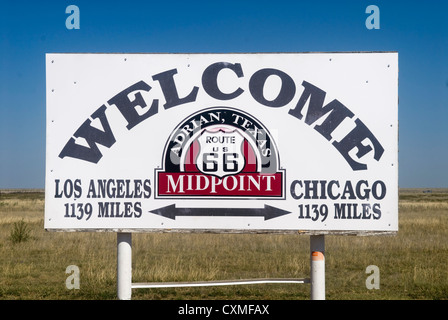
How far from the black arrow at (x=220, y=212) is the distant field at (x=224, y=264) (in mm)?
2783

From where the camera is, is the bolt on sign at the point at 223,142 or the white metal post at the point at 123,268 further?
the white metal post at the point at 123,268

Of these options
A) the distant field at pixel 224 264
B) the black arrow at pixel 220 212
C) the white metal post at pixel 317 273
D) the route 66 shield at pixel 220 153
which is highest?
the route 66 shield at pixel 220 153

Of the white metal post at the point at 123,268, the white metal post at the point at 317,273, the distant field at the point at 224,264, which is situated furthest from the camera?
the distant field at the point at 224,264

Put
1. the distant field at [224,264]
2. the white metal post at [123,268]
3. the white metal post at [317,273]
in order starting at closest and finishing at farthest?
1. the white metal post at [317,273]
2. the white metal post at [123,268]
3. the distant field at [224,264]

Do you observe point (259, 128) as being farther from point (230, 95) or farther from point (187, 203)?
point (187, 203)

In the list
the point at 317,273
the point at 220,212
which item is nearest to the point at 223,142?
the point at 220,212

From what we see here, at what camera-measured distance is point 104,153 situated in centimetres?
605

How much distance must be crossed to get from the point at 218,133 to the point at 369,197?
76.1 inches

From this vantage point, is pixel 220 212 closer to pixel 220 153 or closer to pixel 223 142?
pixel 220 153

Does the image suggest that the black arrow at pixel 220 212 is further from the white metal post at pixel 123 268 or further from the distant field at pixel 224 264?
the distant field at pixel 224 264

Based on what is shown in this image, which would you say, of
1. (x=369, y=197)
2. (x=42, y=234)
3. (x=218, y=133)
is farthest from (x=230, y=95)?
(x=42, y=234)

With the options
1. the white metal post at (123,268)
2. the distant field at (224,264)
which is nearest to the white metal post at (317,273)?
the white metal post at (123,268)

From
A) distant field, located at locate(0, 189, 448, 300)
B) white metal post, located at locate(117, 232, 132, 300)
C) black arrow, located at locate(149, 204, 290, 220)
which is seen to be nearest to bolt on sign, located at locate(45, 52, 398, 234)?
black arrow, located at locate(149, 204, 290, 220)

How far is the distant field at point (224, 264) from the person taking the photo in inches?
343
